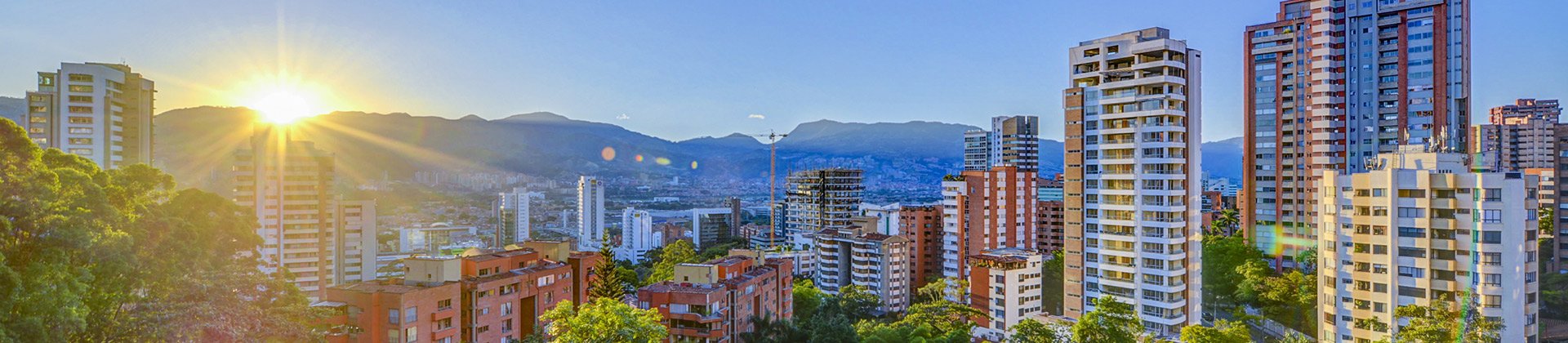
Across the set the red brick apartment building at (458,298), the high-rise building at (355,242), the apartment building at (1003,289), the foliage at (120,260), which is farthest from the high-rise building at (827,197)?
the foliage at (120,260)

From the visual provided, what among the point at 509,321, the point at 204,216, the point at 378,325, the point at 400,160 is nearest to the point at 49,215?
the point at 204,216

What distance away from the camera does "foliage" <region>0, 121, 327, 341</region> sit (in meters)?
7.17

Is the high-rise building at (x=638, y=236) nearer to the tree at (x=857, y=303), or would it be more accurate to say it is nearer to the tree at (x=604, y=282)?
the tree at (x=857, y=303)

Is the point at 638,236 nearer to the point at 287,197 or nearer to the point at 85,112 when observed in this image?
the point at 287,197

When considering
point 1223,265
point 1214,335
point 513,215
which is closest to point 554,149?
point 513,215

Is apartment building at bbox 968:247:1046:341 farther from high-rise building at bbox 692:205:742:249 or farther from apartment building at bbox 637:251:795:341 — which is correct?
high-rise building at bbox 692:205:742:249

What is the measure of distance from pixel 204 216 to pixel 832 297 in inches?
797

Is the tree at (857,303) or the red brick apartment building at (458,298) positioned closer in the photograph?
the red brick apartment building at (458,298)

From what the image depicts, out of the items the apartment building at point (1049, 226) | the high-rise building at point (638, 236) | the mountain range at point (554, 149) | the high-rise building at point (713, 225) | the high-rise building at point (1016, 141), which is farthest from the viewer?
the high-rise building at point (1016, 141)

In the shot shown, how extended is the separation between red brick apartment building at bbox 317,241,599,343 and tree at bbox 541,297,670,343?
122 inches

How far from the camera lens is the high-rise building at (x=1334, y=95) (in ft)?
86.0

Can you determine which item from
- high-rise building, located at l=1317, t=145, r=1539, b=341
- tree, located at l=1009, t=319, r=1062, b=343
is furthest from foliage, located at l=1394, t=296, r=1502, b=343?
tree, located at l=1009, t=319, r=1062, b=343

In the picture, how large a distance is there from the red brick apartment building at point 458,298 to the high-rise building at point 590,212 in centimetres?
3720

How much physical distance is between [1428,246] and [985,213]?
16.3m
